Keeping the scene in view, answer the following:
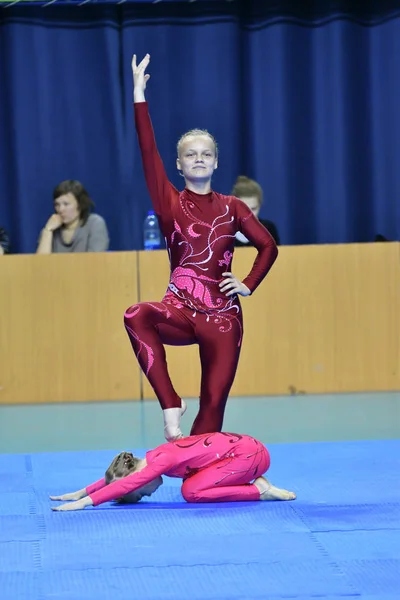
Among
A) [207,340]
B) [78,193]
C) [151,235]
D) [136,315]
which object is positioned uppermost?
[78,193]

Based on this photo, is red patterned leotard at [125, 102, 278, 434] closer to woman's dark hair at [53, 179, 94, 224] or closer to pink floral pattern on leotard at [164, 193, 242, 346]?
pink floral pattern on leotard at [164, 193, 242, 346]

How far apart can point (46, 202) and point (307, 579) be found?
5.78 meters

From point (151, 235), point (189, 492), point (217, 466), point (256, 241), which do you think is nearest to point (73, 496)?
point (189, 492)

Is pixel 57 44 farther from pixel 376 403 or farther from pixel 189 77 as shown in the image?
pixel 376 403

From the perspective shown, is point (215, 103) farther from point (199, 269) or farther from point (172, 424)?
point (172, 424)

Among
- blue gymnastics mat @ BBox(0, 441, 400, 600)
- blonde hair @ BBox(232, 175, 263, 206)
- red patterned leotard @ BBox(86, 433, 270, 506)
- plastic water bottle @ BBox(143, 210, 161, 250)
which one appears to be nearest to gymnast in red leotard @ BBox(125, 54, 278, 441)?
red patterned leotard @ BBox(86, 433, 270, 506)

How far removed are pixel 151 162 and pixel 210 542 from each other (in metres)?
1.59

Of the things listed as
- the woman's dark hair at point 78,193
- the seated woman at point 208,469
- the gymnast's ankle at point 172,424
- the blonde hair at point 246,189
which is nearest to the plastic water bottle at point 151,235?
the woman's dark hair at point 78,193

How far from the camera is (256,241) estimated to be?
4.12 m

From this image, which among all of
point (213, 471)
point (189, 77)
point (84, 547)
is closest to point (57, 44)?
point (189, 77)

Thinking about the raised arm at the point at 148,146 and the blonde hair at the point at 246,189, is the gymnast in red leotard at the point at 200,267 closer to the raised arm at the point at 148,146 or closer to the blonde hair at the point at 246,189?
the raised arm at the point at 148,146

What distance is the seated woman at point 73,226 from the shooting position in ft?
22.2

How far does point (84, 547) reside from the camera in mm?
3016

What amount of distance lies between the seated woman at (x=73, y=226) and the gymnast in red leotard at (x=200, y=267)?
273cm
